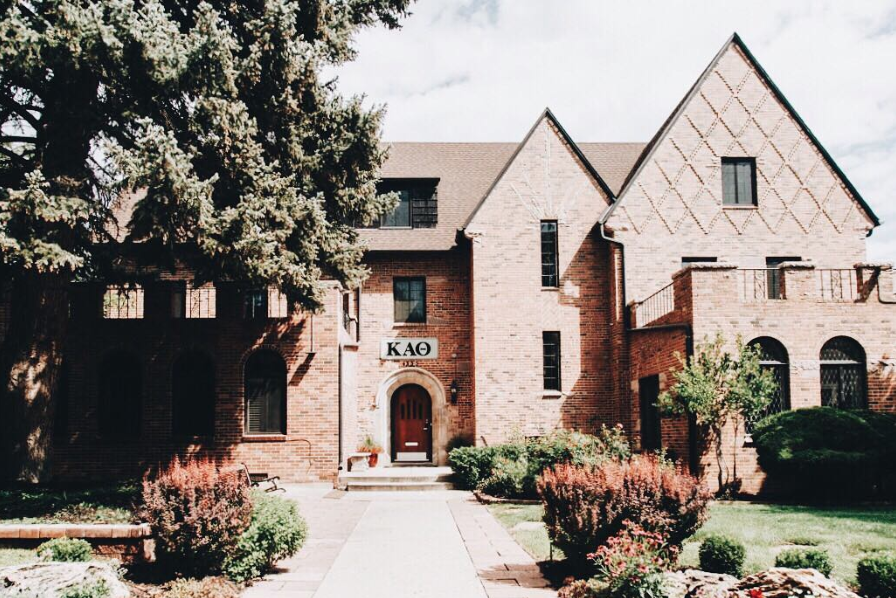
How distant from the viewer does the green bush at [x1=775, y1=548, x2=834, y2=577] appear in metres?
7.96

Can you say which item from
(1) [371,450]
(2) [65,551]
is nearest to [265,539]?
(2) [65,551]

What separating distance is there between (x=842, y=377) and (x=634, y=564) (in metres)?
13.2

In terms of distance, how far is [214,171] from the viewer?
14773mm

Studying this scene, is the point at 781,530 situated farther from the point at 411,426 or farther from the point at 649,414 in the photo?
the point at 411,426

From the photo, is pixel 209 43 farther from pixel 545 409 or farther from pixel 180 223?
pixel 545 409

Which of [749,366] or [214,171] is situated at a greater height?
[214,171]

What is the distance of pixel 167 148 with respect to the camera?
41.6 ft

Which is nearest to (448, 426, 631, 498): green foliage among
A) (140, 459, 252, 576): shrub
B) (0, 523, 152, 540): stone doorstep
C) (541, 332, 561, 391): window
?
(541, 332, 561, 391): window

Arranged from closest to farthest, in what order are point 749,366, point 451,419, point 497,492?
point 749,366, point 497,492, point 451,419

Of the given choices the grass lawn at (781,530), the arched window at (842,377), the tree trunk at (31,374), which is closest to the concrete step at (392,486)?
the grass lawn at (781,530)

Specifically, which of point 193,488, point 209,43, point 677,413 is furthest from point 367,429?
point 193,488

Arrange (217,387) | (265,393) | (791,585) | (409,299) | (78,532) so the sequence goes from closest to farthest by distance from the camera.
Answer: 1. (791,585)
2. (78,532)
3. (217,387)
4. (265,393)
5. (409,299)

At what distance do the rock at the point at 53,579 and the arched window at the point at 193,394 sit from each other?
43.7 ft

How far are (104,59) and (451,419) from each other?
49.3ft
